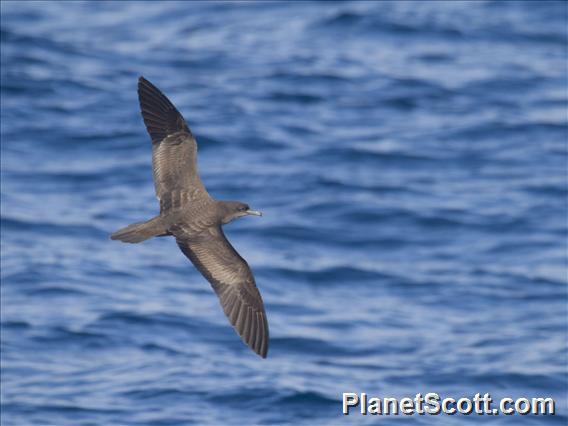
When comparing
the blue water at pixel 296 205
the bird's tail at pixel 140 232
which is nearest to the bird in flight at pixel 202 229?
the bird's tail at pixel 140 232

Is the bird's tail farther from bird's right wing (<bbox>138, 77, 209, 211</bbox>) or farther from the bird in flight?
bird's right wing (<bbox>138, 77, 209, 211</bbox>)

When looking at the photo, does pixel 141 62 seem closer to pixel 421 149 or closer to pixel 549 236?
pixel 421 149

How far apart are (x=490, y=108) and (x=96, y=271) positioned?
730cm

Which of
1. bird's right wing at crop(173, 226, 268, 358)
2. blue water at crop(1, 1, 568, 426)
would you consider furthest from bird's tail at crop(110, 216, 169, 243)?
blue water at crop(1, 1, 568, 426)

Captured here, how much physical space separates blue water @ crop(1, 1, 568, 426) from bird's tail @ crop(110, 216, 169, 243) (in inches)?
128

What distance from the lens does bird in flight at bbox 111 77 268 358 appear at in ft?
29.2

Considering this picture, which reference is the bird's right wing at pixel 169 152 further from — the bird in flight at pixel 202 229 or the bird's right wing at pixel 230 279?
the bird's right wing at pixel 230 279

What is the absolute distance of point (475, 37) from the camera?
2145cm

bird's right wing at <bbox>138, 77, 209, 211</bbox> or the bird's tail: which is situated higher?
bird's right wing at <bbox>138, 77, 209, 211</bbox>

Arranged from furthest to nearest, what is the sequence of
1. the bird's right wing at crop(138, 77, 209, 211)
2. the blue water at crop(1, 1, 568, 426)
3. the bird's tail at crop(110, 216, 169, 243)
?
the blue water at crop(1, 1, 568, 426)
the bird's right wing at crop(138, 77, 209, 211)
the bird's tail at crop(110, 216, 169, 243)

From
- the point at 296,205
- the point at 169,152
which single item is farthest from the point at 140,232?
the point at 296,205

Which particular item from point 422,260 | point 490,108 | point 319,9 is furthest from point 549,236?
point 319,9

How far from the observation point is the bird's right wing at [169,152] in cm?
927

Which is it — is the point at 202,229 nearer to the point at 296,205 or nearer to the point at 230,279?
the point at 230,279
